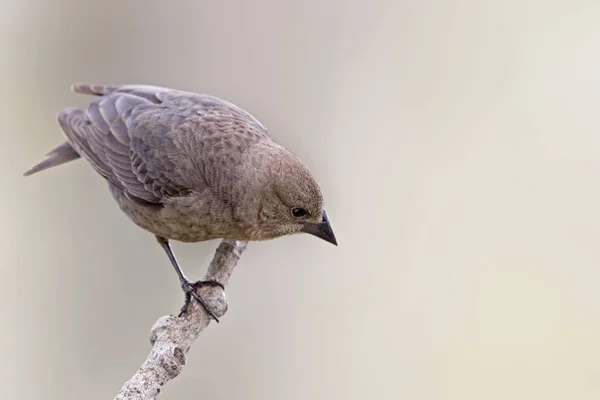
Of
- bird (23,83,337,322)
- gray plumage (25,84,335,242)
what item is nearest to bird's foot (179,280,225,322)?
bird (23,83,337,322)

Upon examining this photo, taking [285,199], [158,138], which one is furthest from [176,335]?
[158,138]

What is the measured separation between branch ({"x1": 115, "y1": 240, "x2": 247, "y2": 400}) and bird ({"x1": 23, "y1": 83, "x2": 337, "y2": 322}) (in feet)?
0.18

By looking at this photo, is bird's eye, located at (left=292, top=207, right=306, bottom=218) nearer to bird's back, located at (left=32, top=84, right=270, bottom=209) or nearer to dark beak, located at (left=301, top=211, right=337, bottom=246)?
dark beak, located at (left=301, top=211, right=337, bottom=246)

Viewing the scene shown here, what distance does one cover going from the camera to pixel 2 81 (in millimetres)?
4965

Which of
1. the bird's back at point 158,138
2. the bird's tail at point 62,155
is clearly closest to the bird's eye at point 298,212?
the bird's back at point 158,138

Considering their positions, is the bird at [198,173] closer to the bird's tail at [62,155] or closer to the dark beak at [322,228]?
the dark beak at [322,228]

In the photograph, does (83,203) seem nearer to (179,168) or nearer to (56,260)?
(56,260)

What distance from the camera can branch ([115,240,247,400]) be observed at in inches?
81.7

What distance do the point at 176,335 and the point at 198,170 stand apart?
2.49 feet

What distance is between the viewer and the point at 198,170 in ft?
9.68

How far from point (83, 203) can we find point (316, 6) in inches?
78.3

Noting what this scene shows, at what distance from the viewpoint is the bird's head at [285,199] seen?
9.03ft

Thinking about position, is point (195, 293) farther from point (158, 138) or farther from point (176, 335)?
point (158, 138)

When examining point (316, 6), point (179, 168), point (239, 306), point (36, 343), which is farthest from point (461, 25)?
point (36, 343)
